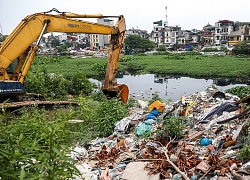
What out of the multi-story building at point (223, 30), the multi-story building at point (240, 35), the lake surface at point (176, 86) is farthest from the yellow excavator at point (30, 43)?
the multi-story building at point (223, 30)

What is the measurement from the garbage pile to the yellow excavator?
2337 millimetres

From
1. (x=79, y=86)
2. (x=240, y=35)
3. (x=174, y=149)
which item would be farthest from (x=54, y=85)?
(x=240, y=35)

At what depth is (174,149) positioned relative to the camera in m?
4.43

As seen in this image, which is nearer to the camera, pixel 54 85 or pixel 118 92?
pixel 118 92

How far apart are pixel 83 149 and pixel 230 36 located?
5168 cm

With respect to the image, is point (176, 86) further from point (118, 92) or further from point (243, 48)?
point (243, 48)

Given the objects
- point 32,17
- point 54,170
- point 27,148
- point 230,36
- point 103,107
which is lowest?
point 103,107

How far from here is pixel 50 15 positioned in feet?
21.7

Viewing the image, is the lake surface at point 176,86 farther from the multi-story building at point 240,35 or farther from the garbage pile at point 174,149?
the multi-story building at point 240,35

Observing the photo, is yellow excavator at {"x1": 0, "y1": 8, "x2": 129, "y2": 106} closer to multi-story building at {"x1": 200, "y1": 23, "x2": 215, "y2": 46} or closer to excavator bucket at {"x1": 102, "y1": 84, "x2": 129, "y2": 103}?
excavator bucket at {"x1": 102, "y1": 84, "x2": 129, "y2": 103}

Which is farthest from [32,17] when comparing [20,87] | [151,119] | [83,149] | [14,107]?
[151,119]

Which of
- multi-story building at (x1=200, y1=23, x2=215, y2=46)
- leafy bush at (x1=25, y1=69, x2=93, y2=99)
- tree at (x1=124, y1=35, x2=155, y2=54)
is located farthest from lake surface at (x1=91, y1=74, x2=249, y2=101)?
multi-story building at (x1=200, y1=23, x2=215, y2=46)

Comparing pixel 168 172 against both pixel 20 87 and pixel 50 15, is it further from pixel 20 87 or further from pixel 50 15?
pixel 50 15

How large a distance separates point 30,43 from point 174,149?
4507mm
